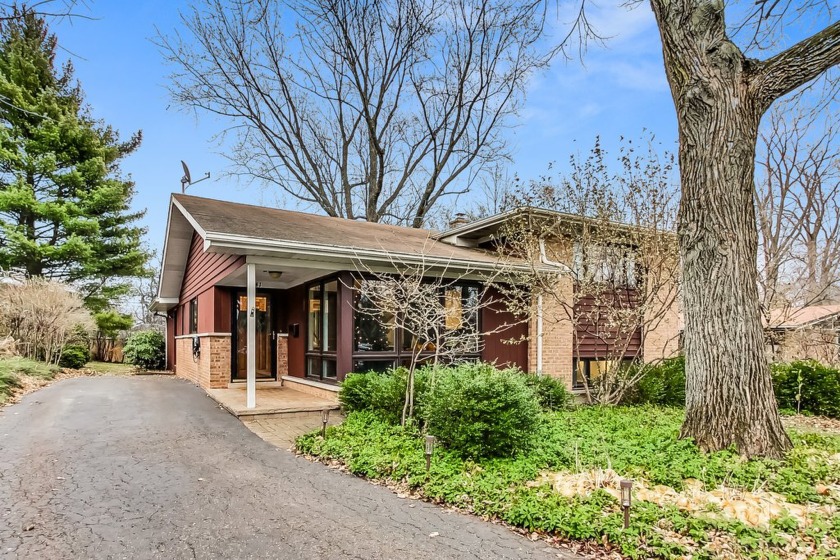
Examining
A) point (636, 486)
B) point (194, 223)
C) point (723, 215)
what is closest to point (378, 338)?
point (194, 223)

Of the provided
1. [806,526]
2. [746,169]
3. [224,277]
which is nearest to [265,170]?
[224,277]

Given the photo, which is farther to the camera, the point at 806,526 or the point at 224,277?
the point at 224,277

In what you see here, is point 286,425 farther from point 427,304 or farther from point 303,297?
point 303,297

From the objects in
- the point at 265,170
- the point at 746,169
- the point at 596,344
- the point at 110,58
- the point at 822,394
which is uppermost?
the point at 265,170

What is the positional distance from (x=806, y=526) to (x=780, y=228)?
18.8 m

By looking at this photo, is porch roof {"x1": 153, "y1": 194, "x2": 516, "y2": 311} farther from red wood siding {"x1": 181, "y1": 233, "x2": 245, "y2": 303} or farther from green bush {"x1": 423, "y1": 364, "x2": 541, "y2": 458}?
green bush {"x1": 423, "y1": 364, "x2": 541, "y2": 458}

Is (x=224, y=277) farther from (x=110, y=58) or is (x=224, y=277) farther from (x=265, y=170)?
(x=265, y=170)

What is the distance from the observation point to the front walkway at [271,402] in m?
7.70

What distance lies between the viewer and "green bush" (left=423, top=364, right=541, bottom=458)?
508cm

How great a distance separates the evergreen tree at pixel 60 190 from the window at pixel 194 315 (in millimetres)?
9615

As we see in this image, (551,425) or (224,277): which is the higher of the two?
(224,277)

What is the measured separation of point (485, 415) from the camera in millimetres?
5094

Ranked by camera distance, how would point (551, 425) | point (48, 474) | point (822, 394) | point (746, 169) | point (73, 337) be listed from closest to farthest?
1. point (48, 474)
2. point (746, 169)
3. point (551, 425)
4. point (822, 394)
5. point (73, 337)

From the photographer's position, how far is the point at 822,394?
9406 millimetres
